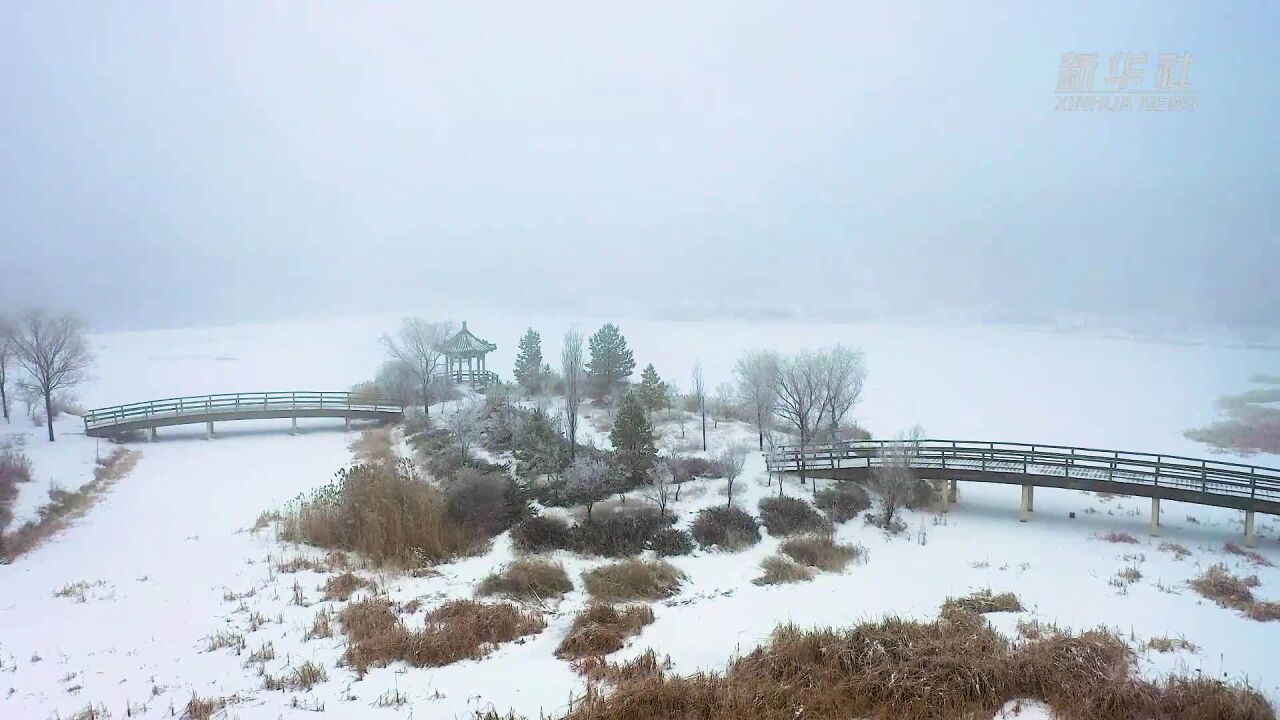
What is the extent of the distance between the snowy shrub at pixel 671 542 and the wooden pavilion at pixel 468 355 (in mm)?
21195

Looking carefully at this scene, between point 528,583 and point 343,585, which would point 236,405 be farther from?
point 528,583

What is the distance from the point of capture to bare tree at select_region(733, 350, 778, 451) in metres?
24.6

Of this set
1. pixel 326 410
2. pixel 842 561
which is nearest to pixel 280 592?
pixel 842 561

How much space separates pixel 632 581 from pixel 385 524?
7.00 m

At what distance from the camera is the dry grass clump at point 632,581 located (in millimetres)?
12609

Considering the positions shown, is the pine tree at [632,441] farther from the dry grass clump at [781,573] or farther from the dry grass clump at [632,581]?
the dry grass clump at [781,573]

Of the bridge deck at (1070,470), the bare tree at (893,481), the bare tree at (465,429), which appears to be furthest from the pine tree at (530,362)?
the bare tree at (893,481)

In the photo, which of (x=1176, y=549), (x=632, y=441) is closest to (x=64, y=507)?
(x=632, y=441)

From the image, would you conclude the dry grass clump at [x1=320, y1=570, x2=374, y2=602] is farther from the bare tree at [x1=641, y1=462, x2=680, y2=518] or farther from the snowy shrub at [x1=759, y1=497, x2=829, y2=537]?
the snowy shrub at [x1=759, y1=497, x2=829, y2=537]

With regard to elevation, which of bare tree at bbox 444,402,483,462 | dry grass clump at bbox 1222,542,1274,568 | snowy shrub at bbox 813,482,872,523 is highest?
bare tree at bbox 444,402,483,462

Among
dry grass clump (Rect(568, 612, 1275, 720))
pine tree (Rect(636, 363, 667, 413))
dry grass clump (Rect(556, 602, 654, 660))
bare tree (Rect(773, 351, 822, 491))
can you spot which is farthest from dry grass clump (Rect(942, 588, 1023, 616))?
pine tree (Rect(636, 363, 667, 413))

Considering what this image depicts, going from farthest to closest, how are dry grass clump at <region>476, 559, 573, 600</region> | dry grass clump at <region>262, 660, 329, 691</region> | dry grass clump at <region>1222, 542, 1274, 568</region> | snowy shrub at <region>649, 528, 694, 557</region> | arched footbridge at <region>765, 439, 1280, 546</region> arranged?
arched footbridge at <region>765, 439, 1280, 546</region>, snowy shrub at <region>649, 528, 694, 557</region>, dry grass clump at <region>1222, 542, 1274, 568</region>, dry grass clump at <region>476, 559, 573, 600</region>, dry grass clump at <region>262, 660, 329, 691</region>

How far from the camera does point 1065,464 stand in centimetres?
1762

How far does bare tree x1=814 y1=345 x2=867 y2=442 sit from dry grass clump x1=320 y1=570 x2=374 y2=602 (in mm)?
16675
